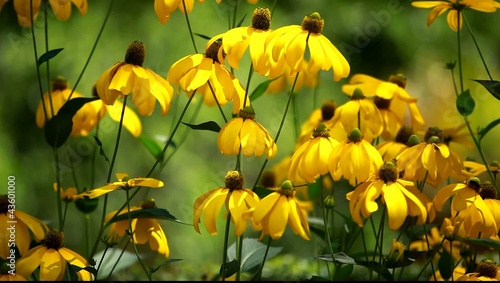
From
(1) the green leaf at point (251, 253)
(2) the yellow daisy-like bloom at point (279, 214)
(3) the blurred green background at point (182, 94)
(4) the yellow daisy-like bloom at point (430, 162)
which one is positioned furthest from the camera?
(3) the blurred green background at point (182, 94)

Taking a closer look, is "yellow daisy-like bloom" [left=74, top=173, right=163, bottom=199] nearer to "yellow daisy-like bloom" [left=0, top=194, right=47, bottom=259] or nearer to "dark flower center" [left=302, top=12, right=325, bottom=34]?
"yellow daisy-like bloom" [left=0, top=194, right=47, bottom=259]

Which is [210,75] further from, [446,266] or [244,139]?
[446,266]

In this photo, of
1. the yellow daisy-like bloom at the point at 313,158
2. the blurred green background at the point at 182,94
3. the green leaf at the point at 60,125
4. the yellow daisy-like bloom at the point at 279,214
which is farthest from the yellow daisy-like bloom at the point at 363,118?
the blurred green background at the point at 182,94

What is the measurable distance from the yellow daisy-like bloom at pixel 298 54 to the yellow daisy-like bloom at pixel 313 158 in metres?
0.09

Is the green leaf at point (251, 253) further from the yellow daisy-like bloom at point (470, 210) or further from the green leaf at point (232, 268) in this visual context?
the yellow daisy-like bloom at point (470, 210)

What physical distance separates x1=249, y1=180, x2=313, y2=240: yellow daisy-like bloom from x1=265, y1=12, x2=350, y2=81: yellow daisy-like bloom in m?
0.15

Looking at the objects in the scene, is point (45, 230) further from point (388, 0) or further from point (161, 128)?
point (388, 0)

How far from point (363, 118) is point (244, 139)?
0.29 meters

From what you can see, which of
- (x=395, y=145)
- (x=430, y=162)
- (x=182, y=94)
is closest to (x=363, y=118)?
(x=395, y=145)

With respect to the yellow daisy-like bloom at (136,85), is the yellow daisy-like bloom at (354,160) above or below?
below

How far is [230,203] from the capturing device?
104cm

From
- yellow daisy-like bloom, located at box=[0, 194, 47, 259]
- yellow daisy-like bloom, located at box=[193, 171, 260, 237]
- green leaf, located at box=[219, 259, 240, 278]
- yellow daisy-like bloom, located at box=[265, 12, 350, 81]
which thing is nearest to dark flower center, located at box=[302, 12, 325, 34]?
yellow daisy-like bloom, located at box=[265, 12, 350, 81]

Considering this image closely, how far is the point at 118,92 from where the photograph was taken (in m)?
1.11

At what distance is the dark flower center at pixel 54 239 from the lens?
1084mm
